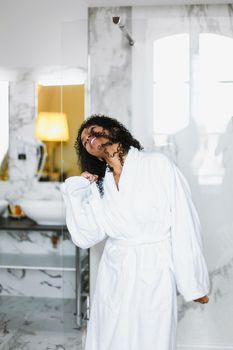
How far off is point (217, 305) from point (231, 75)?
1.27m

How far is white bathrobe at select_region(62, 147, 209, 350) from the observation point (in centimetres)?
205

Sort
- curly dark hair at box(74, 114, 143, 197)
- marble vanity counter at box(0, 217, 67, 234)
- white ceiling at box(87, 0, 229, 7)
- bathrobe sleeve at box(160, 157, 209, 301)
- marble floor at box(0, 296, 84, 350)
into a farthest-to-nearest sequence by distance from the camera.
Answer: marble vanity counter at box(0, 217, 67, 234) < marble floor at box(0, 296, 84, 350) < white ceiling at box(87, 0, 229, 7) < curly dark hair at box(74, 114, 143, 197) < bathrobe sleeve at box(160, 157, 209, 301)

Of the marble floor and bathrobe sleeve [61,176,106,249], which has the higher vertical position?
bathrobe sleeve [61,176,106,249]

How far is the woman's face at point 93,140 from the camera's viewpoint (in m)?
2.14

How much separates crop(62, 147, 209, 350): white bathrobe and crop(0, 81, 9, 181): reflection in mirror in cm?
205

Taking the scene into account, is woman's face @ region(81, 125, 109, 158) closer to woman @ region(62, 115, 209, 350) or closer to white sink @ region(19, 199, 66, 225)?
woman @ region(62, 115, 209, 350)

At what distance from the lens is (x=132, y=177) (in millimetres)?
2117

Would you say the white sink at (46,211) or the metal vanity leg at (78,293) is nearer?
the metal vanity leg at (78,293)

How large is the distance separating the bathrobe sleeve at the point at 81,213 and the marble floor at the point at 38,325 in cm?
98

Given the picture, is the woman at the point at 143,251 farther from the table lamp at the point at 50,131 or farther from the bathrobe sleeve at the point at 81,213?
the table lamp at the point at 50,131

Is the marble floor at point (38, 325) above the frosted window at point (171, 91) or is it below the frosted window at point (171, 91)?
below

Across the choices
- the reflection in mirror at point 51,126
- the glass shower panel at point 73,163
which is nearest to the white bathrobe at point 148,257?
the glass shower panel at point 73,163

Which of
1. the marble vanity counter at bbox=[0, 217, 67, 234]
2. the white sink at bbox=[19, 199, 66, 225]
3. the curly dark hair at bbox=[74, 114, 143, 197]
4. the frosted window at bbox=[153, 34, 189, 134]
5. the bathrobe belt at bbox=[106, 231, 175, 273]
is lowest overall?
the marble vanity counter at bbox=[0, 217, 67, 234]

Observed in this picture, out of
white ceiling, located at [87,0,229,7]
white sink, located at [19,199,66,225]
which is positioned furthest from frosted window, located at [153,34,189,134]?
white sink, located at [19,199,66,225]
